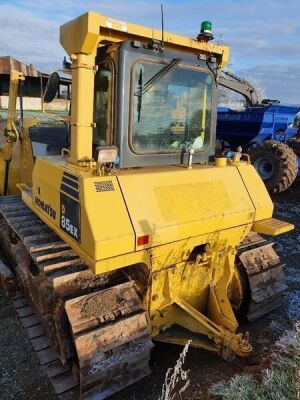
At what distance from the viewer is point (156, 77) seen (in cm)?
291

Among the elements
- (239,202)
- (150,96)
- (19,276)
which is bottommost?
(19,276)

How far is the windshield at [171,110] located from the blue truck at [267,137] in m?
5.54

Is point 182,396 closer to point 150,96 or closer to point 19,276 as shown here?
point 19,276

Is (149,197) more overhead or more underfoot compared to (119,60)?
more underfoot

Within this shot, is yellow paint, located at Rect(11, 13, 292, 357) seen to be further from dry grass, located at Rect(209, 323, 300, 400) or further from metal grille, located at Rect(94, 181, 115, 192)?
dry grass, located at Rect(209, 323, 300, 400)

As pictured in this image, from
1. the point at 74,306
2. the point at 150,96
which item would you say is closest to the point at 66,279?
the point at 74,306

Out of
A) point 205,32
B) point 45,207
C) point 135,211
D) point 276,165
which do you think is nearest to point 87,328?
point 135,211

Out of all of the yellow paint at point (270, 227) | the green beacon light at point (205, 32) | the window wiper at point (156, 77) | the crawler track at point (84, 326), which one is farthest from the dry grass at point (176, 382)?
the green beacon light at point (205, 32)

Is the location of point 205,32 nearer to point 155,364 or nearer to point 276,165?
point 155,364

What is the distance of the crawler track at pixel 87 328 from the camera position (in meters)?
2.63

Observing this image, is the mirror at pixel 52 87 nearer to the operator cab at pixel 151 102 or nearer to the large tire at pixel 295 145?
the operator cab at pixel 151 102

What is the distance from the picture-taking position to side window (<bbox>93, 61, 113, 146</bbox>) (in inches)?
112

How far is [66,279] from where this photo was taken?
2787 mm

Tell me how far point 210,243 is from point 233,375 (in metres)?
1.14
